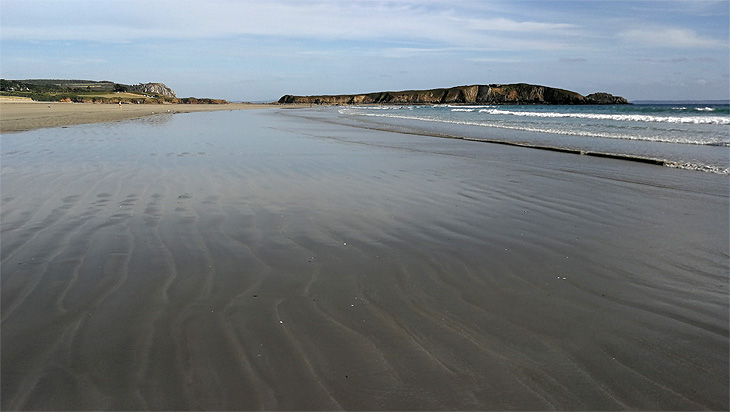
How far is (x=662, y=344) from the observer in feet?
9.45

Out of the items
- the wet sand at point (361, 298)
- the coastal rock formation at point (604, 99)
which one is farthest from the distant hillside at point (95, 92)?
the coastal rock formation at point (604, 99)

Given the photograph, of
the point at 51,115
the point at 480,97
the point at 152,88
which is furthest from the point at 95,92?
the point at 480,97

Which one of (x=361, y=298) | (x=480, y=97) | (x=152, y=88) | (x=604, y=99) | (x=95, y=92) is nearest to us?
(x=361, y=298)

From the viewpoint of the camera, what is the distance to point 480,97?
131 m

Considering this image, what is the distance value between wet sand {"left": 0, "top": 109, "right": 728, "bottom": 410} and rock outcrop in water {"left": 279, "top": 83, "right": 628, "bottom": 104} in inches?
4850

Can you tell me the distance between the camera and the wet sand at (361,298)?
2469 millimetres

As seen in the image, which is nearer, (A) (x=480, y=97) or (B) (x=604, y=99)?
(B) (x=604, y=99)

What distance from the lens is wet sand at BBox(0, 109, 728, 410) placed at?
2469 mm

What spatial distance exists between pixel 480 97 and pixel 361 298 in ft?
441

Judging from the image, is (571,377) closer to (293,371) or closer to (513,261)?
(293,371)

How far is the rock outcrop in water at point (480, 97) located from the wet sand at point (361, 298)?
123201 millimetres

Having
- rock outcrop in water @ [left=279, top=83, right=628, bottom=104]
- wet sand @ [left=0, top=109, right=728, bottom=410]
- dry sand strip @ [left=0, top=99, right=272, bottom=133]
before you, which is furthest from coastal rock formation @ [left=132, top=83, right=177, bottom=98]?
wet sand @ [left=0, top=109, right=728, bottom=410]

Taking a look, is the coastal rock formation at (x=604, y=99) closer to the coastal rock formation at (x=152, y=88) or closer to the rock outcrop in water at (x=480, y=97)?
the rock outcrop in water at (x=480, y=97)

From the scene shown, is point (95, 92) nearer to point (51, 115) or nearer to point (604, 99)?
point (51, 115)
